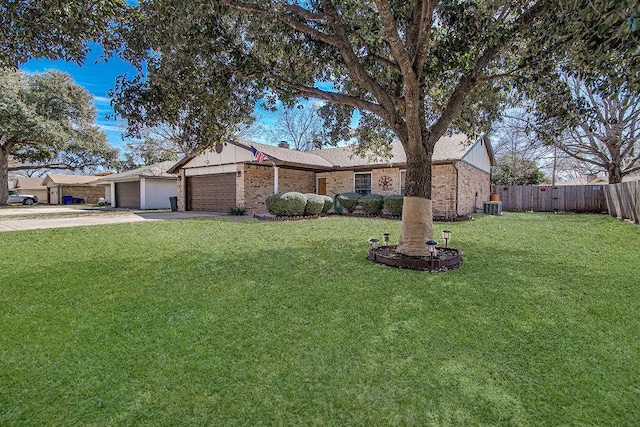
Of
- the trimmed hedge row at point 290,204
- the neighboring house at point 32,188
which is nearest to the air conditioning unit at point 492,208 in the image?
the trimmed hedge row at point 290,204

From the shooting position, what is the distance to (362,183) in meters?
17.3

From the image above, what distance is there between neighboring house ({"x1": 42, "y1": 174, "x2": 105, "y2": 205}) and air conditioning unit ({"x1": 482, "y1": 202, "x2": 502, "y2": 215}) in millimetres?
37556

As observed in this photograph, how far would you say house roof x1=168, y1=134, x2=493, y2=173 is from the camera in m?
14.8

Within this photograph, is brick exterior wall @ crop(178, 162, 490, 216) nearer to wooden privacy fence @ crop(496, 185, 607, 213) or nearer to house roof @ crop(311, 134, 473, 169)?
house roof @ crop(311, 134, 473, 169)

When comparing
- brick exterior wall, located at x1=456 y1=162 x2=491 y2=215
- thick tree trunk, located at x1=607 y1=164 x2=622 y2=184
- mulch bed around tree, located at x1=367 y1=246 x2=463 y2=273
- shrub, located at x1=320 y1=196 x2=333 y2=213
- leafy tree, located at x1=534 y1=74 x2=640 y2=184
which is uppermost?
leafy tree, located at x1=534 y1=74 x2=640 y2=184

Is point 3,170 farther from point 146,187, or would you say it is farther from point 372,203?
point 372,203

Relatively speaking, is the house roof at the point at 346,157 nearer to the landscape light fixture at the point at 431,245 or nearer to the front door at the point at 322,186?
the front door at the point at 322,186

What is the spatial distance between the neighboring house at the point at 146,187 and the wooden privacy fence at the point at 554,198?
2227 centimetres

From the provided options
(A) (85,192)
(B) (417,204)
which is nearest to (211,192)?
(B) (417,204)

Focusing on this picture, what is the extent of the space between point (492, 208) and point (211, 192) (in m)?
15.3

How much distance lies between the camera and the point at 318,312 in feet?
11.9

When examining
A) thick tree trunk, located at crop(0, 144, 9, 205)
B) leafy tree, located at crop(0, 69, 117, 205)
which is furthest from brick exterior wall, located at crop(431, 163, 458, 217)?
thick tree trunk, located at crop(0, 144, 9, 205)

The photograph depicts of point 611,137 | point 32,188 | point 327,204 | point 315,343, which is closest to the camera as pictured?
point 315,343

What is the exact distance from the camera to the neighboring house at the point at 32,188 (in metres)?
43.6
